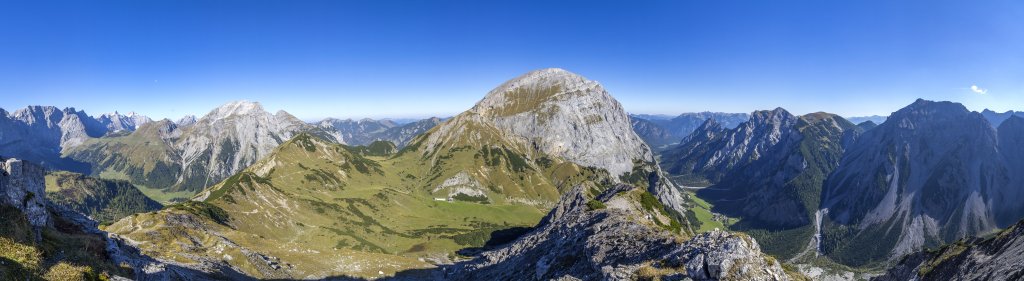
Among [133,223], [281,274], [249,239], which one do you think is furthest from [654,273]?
[133,223]

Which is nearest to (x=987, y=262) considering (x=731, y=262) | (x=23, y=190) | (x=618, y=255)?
(x=618, y=255)

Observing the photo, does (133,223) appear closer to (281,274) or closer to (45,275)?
(281,274)

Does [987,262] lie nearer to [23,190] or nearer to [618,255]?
[618,255]

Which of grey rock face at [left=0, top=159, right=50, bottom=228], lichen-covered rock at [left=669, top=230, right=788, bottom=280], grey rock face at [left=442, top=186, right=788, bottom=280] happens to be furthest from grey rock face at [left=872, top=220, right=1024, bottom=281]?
grey rock face at [left=0, top=159, right=50, bottom=228]

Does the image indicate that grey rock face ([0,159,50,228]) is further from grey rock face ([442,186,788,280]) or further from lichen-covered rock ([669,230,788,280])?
lichen-covered rock ([669,230,788,280])

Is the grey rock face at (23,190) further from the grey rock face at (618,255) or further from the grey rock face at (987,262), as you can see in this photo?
the grey rock face at (987,262)

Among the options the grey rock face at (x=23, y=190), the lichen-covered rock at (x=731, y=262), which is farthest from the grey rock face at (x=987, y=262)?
the grey rock face at (x=23, y=190)
